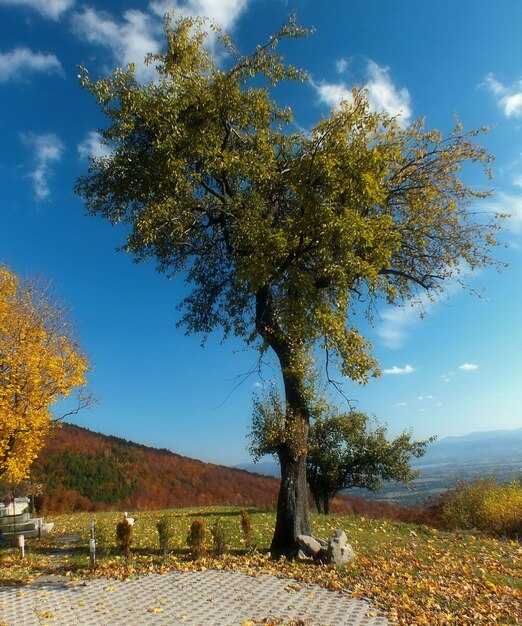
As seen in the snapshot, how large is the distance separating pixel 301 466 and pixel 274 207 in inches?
291

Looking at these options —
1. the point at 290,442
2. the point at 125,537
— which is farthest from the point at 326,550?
the point at 125,537

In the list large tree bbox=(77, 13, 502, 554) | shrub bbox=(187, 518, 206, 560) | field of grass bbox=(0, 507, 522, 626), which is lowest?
field of grass bbox=(0, 507, 522, 626)

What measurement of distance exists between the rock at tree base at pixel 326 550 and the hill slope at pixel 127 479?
18.2 meters

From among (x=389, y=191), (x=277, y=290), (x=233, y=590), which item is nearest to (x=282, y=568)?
(x=233, y=590)

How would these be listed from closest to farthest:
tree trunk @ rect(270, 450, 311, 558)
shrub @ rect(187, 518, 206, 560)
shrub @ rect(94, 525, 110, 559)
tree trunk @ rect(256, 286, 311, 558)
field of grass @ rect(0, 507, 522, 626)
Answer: field of grass @ rect(0, 507, 522, 626) → shrub @ rect(187, 518, 206, 560) → shrub @ rect(94, 525, 110, 559) → tree trunk @ rect(270, 450, 311, 558) → tree trunk @ rect(256, 286, 311, 558)

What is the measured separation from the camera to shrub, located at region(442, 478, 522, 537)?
53.5 ft

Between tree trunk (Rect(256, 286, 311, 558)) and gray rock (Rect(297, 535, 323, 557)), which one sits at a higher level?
tree trunk (Rect(256, 286, 311, 558))

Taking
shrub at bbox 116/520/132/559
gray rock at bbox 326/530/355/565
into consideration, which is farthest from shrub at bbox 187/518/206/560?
gray rock at bbox 326/530/355/565

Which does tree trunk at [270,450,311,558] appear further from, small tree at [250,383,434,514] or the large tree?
small tree at [250,383,434,514]

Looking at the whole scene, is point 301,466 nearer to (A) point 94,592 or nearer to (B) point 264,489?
(A) point 94,592

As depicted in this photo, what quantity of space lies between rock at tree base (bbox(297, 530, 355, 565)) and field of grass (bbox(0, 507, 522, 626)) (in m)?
0.29

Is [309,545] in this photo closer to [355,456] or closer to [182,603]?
[182,603]

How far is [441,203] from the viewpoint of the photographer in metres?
14.7

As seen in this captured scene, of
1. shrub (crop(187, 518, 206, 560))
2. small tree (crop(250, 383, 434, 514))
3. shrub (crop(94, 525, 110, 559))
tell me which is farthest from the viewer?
small tree (crop(250, 383, 434, 514))
